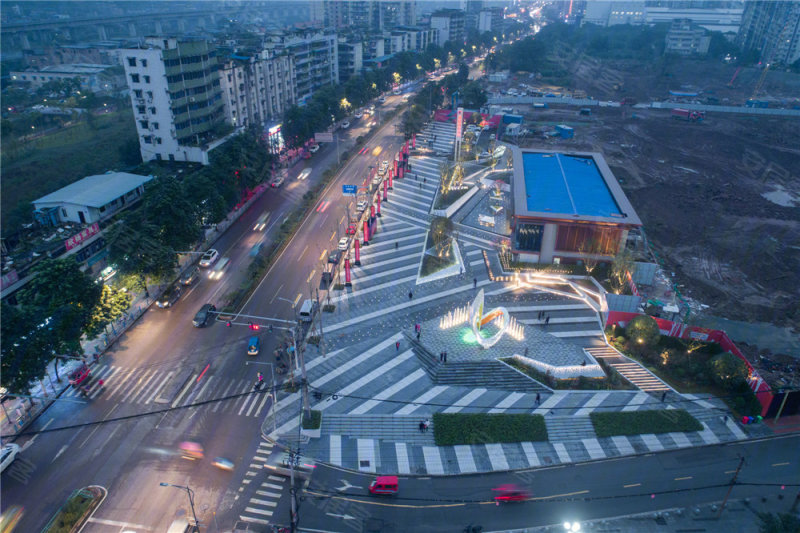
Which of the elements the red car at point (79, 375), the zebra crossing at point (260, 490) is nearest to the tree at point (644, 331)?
the zebra crossing at point (260, 490)

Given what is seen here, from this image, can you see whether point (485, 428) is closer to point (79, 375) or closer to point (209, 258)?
point (79, 375)

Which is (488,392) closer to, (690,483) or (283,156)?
(690,483)

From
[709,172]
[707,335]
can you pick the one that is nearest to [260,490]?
[707,335]

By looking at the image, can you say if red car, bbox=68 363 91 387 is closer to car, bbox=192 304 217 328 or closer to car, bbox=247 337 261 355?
car, bbox=192 304 217 328

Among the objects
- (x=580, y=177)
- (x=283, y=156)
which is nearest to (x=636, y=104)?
(x=580, y=177)

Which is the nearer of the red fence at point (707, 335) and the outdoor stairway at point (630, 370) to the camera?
the red fence at point (707, 335)

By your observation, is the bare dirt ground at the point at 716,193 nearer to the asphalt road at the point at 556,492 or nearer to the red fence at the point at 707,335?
the red fence at the point at 707,335
